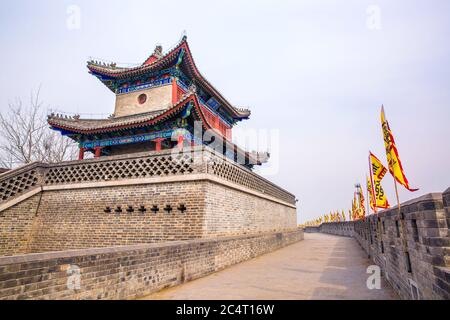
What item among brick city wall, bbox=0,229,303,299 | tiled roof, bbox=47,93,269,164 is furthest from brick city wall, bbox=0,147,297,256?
tiled roof, bbox=47,93,269,164

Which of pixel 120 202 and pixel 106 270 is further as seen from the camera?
pixel 120 202

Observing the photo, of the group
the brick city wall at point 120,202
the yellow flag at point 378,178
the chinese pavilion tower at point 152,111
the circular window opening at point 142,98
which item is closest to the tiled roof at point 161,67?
the chinese pavilion tower at point 152,111

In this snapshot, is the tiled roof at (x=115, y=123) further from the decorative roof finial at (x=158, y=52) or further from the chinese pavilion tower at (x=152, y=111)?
the decorative roof finial at (x=158, y=52)

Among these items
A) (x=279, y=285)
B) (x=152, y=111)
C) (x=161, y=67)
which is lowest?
(x=279, y=285)

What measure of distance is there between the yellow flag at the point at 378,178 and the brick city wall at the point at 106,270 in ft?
20.3

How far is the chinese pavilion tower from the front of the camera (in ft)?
38.4

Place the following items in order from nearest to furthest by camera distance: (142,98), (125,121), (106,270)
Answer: (106,270) → (125,121) → (142,98)

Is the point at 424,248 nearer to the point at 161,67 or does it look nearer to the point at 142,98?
the point at 161,67

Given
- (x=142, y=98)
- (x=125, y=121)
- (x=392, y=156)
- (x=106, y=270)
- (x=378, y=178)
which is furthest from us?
(x=142, y=98)

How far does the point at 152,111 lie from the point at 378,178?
11.2 metres

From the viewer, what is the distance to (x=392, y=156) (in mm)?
5398

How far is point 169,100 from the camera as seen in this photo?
14047 mm

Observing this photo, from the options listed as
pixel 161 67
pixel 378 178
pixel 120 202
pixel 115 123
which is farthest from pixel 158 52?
pixel 378 178

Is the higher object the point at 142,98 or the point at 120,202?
the point at 142,98
